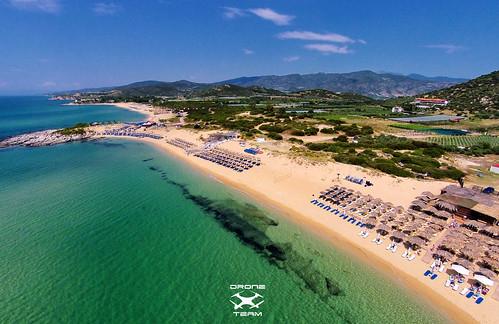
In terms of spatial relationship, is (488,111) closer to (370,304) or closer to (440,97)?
(440,97)

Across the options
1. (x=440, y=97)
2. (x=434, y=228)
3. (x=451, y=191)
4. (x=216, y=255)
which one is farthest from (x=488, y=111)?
(x=216, y=255)

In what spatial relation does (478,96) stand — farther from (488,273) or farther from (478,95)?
(488,273)

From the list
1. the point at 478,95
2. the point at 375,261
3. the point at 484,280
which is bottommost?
the point at 375,261

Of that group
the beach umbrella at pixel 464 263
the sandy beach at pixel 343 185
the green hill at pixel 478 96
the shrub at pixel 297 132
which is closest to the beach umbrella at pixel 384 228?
the sandy beach at pixel 343 185

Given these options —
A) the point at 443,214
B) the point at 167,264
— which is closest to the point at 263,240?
the point at 167,264

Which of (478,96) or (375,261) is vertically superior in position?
(478,96)

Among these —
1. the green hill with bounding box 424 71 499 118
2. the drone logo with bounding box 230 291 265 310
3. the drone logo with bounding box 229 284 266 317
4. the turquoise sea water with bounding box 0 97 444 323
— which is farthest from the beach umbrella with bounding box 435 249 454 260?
the green hill with bounding box 424 71 499 118

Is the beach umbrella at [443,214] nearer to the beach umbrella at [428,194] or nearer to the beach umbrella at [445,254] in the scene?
the beach umbrella at [428,194]
